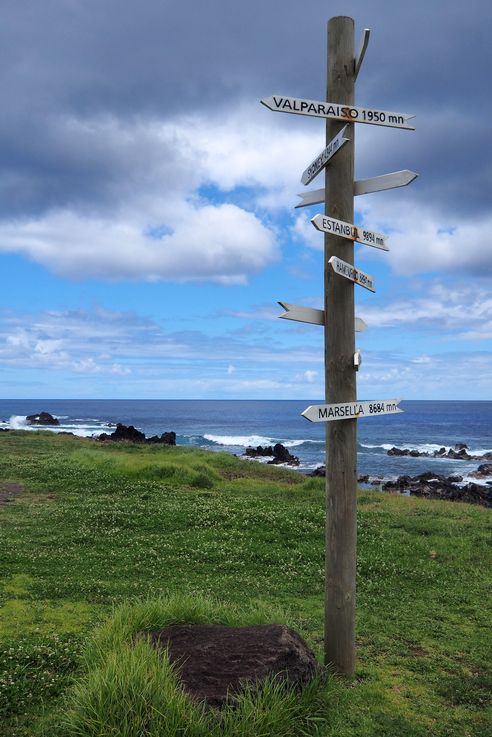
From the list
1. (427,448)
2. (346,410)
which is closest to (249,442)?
(427,448)

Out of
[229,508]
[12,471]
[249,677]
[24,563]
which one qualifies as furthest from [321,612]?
[12,471]

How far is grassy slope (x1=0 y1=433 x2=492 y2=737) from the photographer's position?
6930 mm

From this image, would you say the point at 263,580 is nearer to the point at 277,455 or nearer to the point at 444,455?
the point at 277,455

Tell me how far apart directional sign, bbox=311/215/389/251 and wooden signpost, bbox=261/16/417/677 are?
0.01 metres

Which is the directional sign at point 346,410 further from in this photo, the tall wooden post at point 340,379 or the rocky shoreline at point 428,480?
the rocky shoreline at point 428,480

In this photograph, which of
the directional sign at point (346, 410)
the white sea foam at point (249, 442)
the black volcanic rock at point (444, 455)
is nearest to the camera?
the directional sign at point (346, 410)

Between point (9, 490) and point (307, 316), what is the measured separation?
1789 centimetres

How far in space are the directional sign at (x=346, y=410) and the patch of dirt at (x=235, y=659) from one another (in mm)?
2332

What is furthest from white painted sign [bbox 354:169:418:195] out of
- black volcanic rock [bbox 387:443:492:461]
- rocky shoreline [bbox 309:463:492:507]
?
black volcanic rock [bbox 387:443:492:461]

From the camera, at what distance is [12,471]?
26.2 m

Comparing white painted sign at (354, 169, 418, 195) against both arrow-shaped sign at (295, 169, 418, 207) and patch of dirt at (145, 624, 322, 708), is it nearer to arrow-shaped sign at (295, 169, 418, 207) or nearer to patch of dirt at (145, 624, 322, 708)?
arrow-shaped sign at (295, 169, 418, 207)

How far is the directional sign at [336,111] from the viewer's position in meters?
6.90

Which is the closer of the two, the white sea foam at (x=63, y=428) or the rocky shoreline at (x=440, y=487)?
the rocky shoreline at (x=440, y=487)

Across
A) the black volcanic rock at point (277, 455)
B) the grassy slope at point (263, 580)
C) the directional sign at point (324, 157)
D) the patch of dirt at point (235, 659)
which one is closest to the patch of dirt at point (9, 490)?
the grassy slope at point (263, 580)
